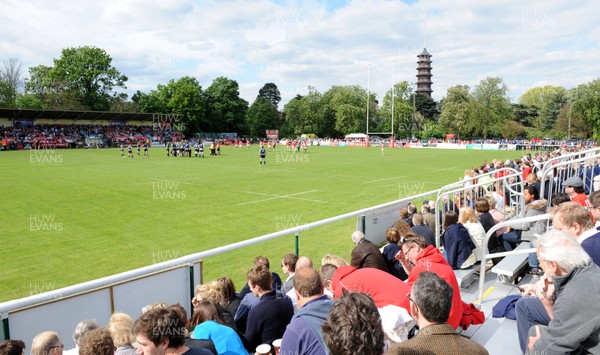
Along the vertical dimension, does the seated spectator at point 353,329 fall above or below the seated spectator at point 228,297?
above

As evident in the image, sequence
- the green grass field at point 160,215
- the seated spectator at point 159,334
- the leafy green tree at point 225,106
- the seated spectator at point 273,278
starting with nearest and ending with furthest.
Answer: the seated spectator at point 159,334, the seated spectator at point 273,278, the green grass field at point 160,215, the leafy green tree at point 225,106

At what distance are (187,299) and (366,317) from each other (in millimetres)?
3795

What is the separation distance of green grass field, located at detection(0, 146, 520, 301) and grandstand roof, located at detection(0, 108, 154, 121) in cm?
3798

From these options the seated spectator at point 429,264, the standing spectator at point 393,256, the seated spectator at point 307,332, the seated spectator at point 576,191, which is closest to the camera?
the seated spectator at point 307,332

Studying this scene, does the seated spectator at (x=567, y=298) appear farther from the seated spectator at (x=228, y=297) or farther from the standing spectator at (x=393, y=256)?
the standing spectator at (x=393, y=256)

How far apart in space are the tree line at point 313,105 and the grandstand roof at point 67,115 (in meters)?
11.3

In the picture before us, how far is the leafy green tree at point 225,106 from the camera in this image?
91.6 meters

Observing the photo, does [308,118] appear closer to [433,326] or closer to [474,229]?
[474,229]

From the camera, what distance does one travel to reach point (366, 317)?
2398mm

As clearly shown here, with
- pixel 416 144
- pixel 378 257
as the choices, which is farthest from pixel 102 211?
pixel 416 144

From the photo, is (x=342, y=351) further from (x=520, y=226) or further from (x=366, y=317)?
(x=520, y=226)

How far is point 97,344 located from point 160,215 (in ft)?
37.6

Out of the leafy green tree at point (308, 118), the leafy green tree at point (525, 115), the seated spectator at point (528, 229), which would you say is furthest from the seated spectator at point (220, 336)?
the leafy green tree at point (525, 115)

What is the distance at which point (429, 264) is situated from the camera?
4215 millimetres
